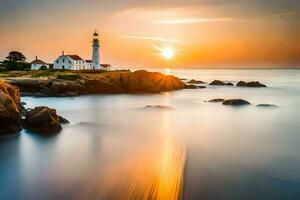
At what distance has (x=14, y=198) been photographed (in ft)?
33.2

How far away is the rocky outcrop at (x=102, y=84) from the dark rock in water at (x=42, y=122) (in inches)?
1012

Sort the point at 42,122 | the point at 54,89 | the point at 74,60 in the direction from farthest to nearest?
the point at 74,60 → the point at 54,89 → the point at 42,122

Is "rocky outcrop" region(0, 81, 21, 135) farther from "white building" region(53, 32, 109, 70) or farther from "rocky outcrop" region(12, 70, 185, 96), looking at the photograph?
"white building" region(53, 32, 109, 70)

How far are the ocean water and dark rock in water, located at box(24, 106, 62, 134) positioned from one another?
0.72 metres

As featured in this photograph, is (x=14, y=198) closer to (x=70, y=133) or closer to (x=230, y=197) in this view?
(x=230, y=197)

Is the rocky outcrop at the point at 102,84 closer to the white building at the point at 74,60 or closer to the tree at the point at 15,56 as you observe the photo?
the white building at the point at 74,60

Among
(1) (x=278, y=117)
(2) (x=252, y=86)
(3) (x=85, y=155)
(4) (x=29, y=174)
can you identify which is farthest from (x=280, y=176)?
(2) (x=252, y=86)

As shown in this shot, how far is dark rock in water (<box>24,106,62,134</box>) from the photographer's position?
1928cm

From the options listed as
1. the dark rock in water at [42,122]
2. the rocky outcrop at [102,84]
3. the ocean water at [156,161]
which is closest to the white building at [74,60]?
the rocky outcrop at [102,84]

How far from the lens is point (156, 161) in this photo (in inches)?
568

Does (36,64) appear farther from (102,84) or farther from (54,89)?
(54,89)

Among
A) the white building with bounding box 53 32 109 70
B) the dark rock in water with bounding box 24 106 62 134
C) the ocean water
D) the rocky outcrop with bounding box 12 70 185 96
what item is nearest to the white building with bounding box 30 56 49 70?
the white building with bounding box 53 32 109 70

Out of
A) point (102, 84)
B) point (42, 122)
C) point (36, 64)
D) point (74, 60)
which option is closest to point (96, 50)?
→ point (74, 60)

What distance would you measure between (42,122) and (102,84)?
33570mm
